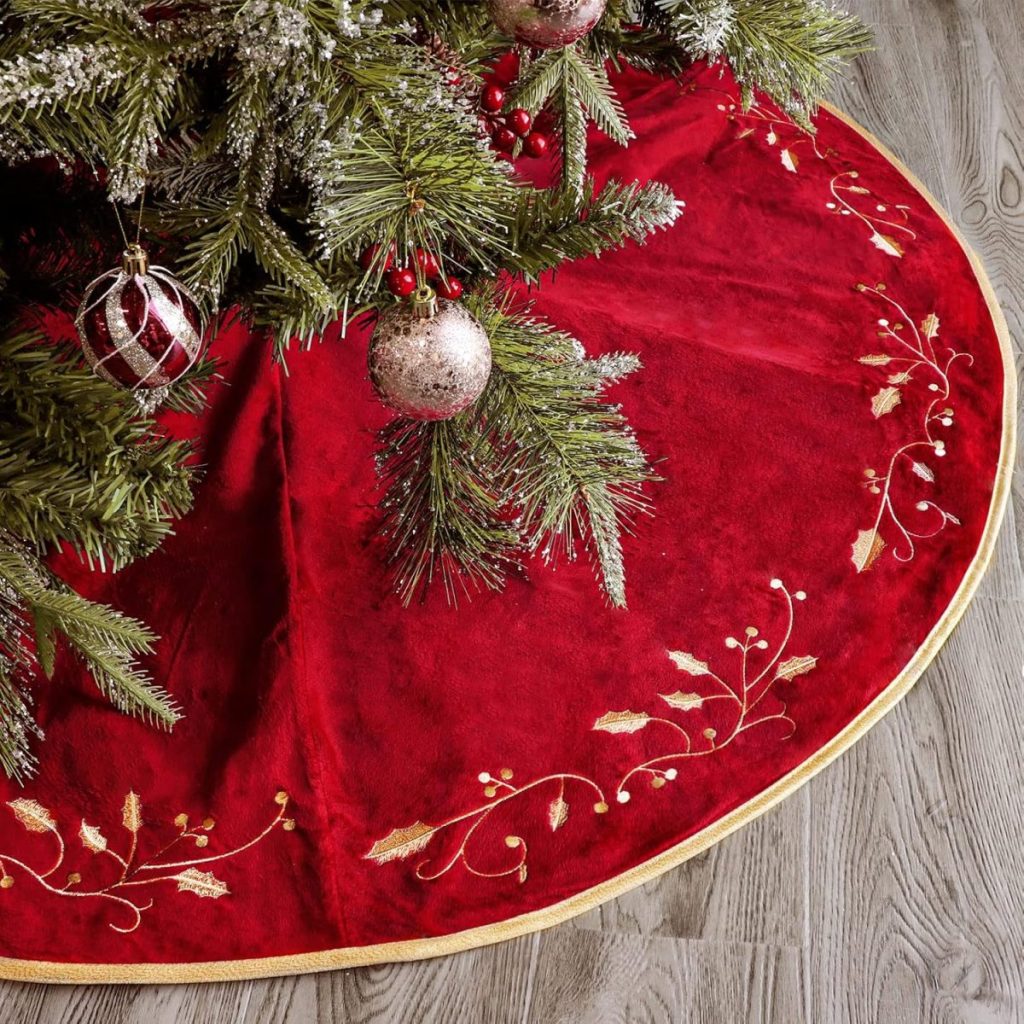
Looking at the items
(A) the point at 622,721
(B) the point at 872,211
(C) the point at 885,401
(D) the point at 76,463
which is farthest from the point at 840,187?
(D) the point at 76,463

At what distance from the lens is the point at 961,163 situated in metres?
1.43

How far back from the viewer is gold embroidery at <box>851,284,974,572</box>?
1028 millimetres

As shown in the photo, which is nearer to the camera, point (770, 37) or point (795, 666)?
point (770, 37)

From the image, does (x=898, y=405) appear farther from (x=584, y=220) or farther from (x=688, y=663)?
(x=584, y=220)

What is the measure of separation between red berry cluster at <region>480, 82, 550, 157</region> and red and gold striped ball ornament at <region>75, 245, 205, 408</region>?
0.90 feet

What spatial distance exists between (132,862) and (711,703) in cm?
50

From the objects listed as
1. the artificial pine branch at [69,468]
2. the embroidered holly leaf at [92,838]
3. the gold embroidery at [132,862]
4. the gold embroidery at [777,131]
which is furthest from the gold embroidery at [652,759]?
the gold embroidery at [777,131]

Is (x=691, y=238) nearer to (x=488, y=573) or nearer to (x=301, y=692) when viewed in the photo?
(x=488, y=573)

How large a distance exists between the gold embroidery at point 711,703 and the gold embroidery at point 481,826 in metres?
0.05

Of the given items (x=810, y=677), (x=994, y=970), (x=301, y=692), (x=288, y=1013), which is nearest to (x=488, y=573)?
(x=301, y=692)

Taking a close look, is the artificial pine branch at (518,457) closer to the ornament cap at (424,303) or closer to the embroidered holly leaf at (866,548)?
the ornament cap at (424,303)

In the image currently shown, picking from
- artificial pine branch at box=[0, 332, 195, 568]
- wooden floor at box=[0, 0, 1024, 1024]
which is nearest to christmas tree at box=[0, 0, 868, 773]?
artificial pine branch at box=[0, 332, 195, 568]

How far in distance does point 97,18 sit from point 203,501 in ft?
1.90

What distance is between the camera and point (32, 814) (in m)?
0.88
